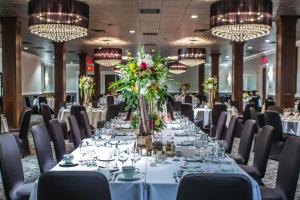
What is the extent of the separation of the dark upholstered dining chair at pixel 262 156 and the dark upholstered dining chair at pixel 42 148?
2035 mm

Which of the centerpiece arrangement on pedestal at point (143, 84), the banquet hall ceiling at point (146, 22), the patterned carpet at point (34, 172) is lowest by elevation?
the patterned carpet at point (34, 172)

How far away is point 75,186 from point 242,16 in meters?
4.72

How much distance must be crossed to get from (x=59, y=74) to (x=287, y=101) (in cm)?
789

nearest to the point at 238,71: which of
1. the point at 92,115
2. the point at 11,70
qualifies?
the point at 92,115

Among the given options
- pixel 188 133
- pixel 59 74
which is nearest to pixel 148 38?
pixel 59 74

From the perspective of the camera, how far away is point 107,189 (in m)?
1.91

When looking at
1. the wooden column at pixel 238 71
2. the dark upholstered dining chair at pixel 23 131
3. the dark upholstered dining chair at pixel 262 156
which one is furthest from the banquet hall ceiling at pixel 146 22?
the dark upholstered dining chair at pixel 262 156

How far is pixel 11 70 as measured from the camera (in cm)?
989

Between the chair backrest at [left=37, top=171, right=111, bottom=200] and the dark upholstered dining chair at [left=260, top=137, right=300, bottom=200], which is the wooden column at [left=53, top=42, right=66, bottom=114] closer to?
the dark upholstered dining chair at [left=260, top=137, right=300, bottom=200]

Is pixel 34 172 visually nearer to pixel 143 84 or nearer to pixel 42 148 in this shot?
pixel 42 148

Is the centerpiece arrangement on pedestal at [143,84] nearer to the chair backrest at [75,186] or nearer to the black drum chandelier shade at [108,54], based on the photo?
the chair backrest at [75,186]

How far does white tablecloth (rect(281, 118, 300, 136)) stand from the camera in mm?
6908

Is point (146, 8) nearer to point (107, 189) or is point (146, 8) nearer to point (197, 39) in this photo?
point (197, 39)

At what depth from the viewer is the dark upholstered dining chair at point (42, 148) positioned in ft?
12.6
